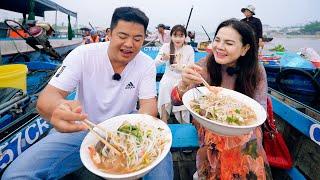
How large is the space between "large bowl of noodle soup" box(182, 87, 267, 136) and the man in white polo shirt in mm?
391

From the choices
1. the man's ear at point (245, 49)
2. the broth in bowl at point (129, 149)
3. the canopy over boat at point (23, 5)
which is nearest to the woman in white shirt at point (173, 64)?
the man's ear at point (245, 49)

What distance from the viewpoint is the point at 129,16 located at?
2.12 metres

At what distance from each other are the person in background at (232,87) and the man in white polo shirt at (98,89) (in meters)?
0.46

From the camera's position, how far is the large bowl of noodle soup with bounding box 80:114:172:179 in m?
1.29

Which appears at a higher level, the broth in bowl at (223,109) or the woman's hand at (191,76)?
the woman's hand at (191,76)

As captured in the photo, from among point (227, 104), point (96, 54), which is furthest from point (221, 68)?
point (96, 54)

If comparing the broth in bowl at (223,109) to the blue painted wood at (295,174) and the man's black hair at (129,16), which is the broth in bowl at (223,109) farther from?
the blue painted wood at (295,174)

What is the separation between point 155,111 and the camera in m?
2.17

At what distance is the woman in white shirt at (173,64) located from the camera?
4.87 m

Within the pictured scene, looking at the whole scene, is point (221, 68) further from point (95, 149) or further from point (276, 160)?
point (95, 149)

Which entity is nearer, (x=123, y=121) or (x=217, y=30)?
(x=123, y=121)

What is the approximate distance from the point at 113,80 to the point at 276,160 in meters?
2.02

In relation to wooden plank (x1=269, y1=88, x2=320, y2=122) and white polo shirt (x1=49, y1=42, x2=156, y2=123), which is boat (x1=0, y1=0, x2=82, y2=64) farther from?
wooden plank (x1=269, y1=88, x2=320, y2=122)

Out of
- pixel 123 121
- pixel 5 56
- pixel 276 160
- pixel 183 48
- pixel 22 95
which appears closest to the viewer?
pixel 123 121
